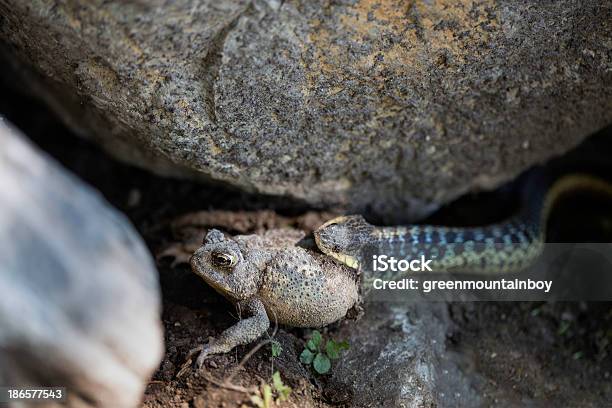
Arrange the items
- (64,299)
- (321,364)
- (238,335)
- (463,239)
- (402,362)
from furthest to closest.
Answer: (463,239), (402,362), (321,364), (238,335), (64,299)

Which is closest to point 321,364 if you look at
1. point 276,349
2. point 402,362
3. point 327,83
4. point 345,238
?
point 276,349

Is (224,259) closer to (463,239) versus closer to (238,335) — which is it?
(238,335)

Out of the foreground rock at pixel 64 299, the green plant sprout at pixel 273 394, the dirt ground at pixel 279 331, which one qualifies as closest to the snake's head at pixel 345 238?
the dirt ground at pixel 279 331

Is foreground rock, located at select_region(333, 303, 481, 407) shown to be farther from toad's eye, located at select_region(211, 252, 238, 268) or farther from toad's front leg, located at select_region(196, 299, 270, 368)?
toad's eye, located at select_region(211, 252, 238, 268)

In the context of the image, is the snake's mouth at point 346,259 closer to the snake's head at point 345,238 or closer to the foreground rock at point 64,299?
the snake's head at point 345,238

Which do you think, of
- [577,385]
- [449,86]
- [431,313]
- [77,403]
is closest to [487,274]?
[431,313]
